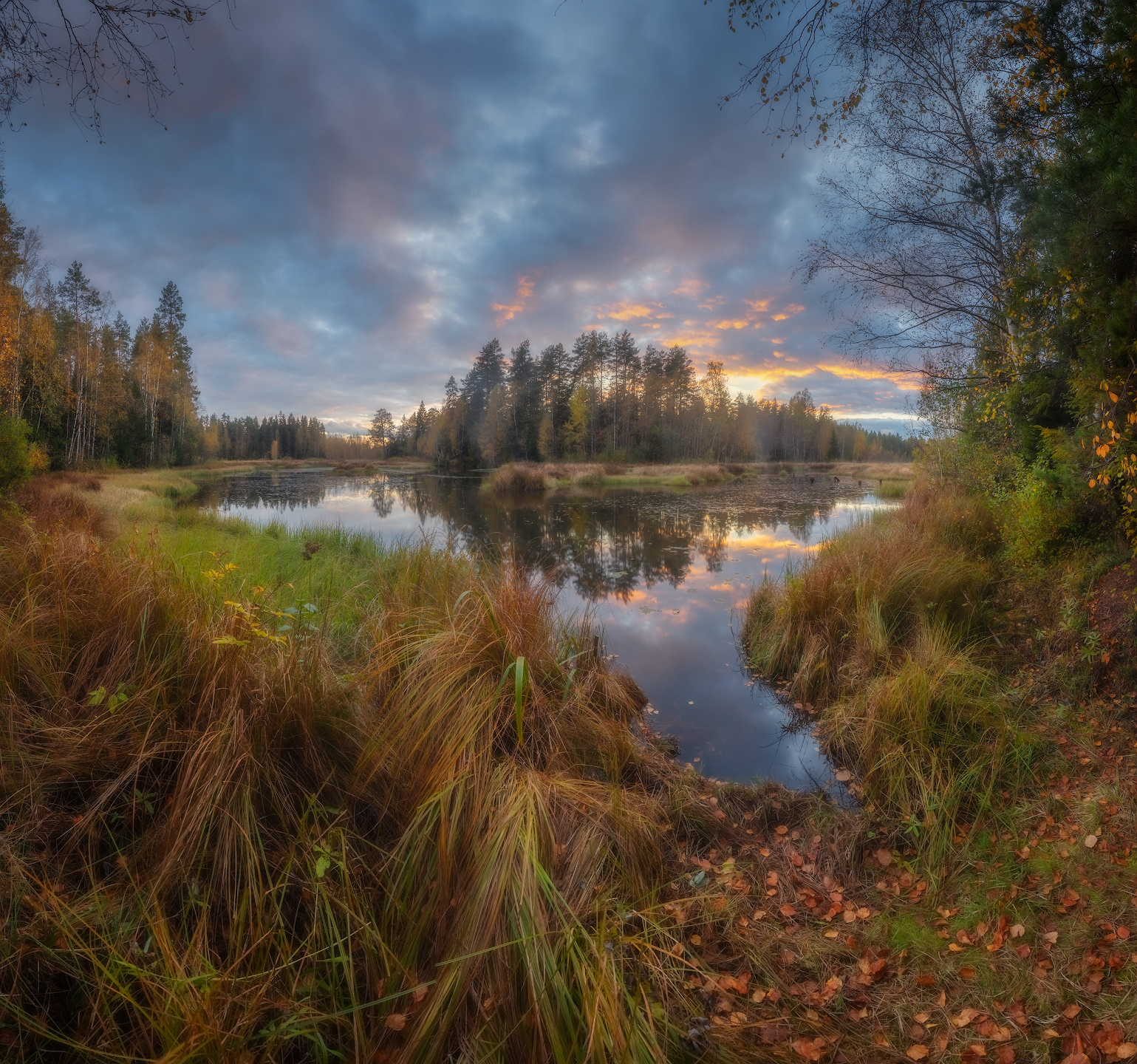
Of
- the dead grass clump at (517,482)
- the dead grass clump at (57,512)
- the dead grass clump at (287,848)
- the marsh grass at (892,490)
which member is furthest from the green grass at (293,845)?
the marsh grass at (892,490)

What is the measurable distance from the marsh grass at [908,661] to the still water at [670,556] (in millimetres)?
499

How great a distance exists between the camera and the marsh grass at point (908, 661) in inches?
141

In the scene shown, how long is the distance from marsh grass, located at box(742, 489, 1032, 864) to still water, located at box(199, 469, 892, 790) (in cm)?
50

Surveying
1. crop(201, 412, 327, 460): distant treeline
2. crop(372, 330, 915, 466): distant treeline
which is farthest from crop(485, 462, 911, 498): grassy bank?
crop(201, 412, 327, 460): distant treeline

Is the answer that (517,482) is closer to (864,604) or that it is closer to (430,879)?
(864,604)

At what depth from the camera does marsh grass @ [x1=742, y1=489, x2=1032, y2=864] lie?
11.8 feet

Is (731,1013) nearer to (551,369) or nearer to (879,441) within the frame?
(551,369)

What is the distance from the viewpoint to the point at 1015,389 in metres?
6.65

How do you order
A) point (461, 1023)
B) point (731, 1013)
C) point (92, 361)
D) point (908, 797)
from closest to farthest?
point (461, 1023) < point (731, 1013) < point (908, 797) < point (92, 361)

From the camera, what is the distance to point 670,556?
12844mm

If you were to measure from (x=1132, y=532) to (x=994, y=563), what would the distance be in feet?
9.42

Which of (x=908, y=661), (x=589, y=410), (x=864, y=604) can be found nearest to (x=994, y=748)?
(x=908, y=661)

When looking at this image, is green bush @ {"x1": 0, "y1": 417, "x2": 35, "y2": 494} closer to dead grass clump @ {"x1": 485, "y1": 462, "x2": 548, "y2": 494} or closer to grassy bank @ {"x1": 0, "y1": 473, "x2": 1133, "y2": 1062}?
grassy bank @ {"x1": 0, "y1": 473, "x2": 1133, "y2": 1062}

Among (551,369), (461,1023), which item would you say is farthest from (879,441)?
(461,1023)
